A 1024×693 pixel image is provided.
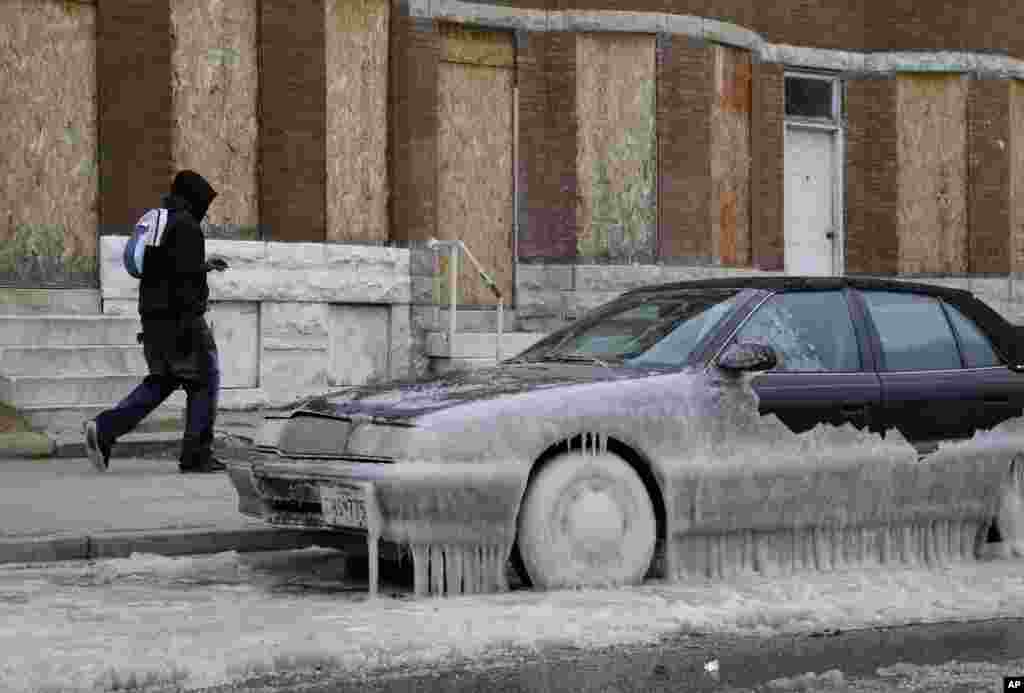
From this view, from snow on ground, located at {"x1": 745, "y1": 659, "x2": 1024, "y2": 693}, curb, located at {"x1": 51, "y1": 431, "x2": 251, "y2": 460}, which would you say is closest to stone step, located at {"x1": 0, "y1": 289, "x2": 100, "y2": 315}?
curb, located at {"x1": 51, "y1": 431, "x2": 251, "y2": 460}

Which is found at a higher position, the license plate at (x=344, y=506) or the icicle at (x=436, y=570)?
the license plate at (x=344, y=506)

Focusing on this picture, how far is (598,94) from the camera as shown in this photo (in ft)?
62.4

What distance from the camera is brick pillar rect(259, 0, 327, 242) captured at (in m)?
16.8

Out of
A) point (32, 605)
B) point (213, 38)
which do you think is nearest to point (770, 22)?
point (213, 38)

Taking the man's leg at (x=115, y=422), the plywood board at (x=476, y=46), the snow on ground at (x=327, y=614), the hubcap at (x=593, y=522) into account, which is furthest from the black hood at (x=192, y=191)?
the plywood board at (x=476, y=46)

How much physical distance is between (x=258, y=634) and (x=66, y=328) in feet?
29.6

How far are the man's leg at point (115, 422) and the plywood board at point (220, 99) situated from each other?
5183 mm

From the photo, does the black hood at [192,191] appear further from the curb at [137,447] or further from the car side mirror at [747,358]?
the car side mirror at [747,358]

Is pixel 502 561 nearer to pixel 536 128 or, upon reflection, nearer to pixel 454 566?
pixel 454 566

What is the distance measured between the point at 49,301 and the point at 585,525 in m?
9.15

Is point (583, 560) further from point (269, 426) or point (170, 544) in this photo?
point (170, 544)

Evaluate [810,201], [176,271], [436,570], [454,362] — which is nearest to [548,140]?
[454,362]

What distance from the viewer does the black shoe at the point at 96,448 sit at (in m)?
11.4

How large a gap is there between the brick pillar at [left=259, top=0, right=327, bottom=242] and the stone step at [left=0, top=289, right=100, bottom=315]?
1991 millimetres
